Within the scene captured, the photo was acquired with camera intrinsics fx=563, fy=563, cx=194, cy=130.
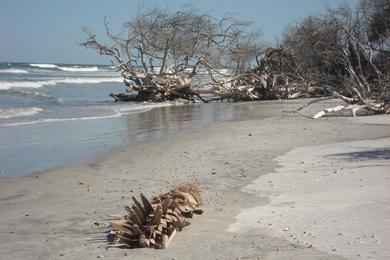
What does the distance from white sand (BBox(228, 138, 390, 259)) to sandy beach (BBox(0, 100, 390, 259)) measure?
11 mm

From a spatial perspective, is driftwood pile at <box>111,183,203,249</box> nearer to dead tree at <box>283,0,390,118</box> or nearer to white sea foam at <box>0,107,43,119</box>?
white sea foam at <box>0,107,43,119</box>

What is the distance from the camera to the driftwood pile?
4875 mm

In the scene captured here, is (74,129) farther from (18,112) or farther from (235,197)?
(235,197)

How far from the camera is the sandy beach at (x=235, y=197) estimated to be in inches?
186

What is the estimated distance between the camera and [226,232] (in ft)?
17.0

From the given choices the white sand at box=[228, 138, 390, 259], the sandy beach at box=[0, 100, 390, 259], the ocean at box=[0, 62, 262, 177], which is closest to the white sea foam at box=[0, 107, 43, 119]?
the ocean at box=[0, 62, 262, 177]

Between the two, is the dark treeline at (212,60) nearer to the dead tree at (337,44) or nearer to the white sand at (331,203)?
the dead tree at (337,44)

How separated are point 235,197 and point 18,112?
48.9 ft

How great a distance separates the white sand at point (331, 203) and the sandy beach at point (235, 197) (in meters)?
0.01

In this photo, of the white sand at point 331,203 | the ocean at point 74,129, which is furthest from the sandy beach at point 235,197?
the ocean at point 74,129

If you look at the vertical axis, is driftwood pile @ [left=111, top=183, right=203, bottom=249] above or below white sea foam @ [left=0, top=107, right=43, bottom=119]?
below

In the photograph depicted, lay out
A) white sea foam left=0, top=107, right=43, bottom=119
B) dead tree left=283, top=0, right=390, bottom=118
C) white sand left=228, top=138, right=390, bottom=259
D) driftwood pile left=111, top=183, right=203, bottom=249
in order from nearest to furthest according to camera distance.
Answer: white sand left=228, top=138, right=390, bottom=259 < driftwood pile left=111, top=183, right=203, bottom=249 < white sea foam left=0, top=107, right=43, bottom=119 < dead tree left=283, top=0, right=390, bottom=118

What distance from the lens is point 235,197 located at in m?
6.75

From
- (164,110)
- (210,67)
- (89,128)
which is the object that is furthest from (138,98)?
(89,128)
